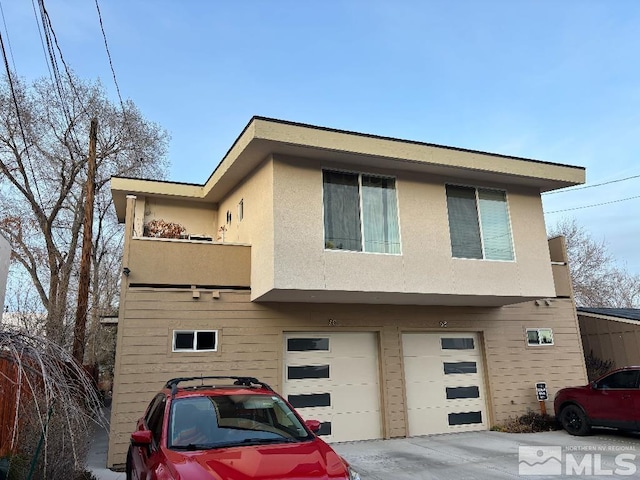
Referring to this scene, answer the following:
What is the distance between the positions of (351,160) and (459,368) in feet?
18.3

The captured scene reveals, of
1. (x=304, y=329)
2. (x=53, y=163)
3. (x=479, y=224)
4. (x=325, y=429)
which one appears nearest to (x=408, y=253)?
(x=479, y=224)

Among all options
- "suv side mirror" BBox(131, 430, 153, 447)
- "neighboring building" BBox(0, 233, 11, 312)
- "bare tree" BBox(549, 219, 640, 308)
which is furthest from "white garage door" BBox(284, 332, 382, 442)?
"bare tree" BBox(549, 219, 640, 308)

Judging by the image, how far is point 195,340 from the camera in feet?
27.3

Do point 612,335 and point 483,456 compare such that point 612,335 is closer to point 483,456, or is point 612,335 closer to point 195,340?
point 483,456

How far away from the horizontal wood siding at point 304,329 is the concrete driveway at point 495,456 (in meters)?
0.95

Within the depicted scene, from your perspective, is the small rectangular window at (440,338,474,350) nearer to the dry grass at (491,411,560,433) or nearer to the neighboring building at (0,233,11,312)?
the dry grass at (491,411,560,433)

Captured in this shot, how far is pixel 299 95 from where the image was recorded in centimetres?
1358

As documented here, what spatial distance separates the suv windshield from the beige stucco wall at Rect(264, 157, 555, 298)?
128 inches

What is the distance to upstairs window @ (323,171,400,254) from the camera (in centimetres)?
852

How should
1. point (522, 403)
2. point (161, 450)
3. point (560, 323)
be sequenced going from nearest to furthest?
1. point (161, 450)
2. point (522, 403)
3. point (560, 323)

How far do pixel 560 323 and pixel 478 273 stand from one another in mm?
3852

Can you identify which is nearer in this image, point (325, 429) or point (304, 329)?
point (325, 429)

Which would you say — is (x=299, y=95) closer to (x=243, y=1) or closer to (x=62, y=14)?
(x=243, y=1)

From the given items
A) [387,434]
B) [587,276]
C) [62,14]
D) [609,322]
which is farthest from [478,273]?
[587,276]
